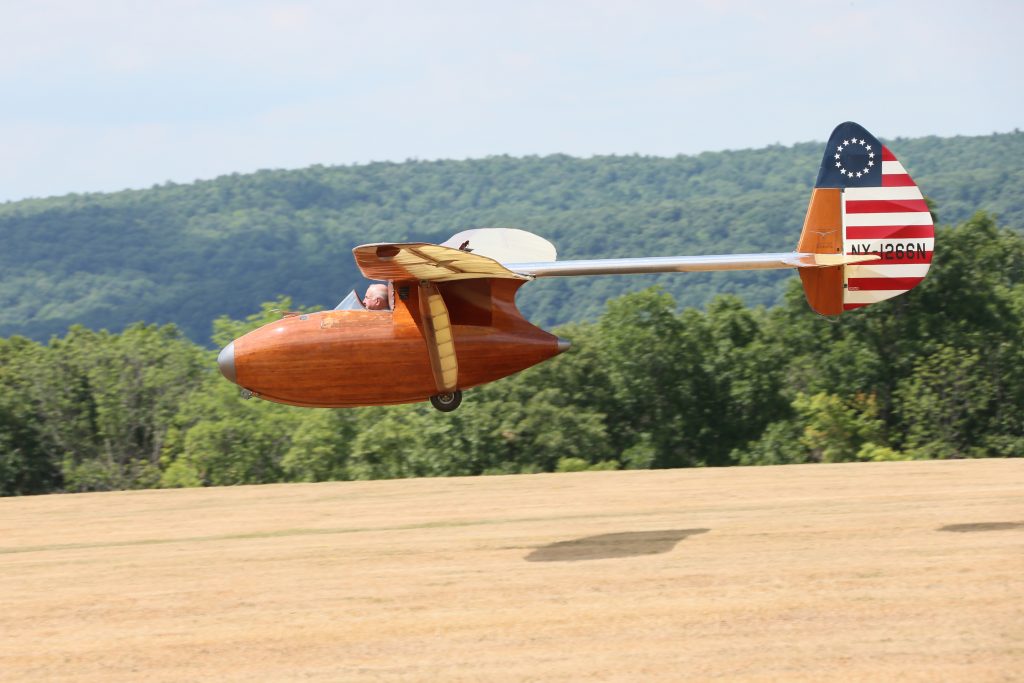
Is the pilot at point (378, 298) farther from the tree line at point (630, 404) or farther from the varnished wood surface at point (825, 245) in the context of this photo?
the tree line at point (630, 404)

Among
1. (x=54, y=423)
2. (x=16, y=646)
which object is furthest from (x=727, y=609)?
(x=54, y=423)

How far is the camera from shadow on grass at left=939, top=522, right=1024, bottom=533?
17469mm

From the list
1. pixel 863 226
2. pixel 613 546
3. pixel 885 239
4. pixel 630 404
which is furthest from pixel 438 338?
pixel 630 404

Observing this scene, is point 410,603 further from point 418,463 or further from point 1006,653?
point 418,463

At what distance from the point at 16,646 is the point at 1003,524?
1306 centimetres

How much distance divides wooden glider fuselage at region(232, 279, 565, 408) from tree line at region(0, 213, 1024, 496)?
37866 mm

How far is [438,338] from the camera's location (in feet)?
53.5

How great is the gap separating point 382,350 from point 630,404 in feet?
178

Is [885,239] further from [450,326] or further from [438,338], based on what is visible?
Answer: [438,338]

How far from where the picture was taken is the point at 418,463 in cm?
6281

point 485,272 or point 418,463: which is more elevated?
point 485,272

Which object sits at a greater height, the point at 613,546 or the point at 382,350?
the point at 382,350

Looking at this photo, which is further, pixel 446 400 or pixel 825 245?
pixel 825 245

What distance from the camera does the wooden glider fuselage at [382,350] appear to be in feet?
53.9
